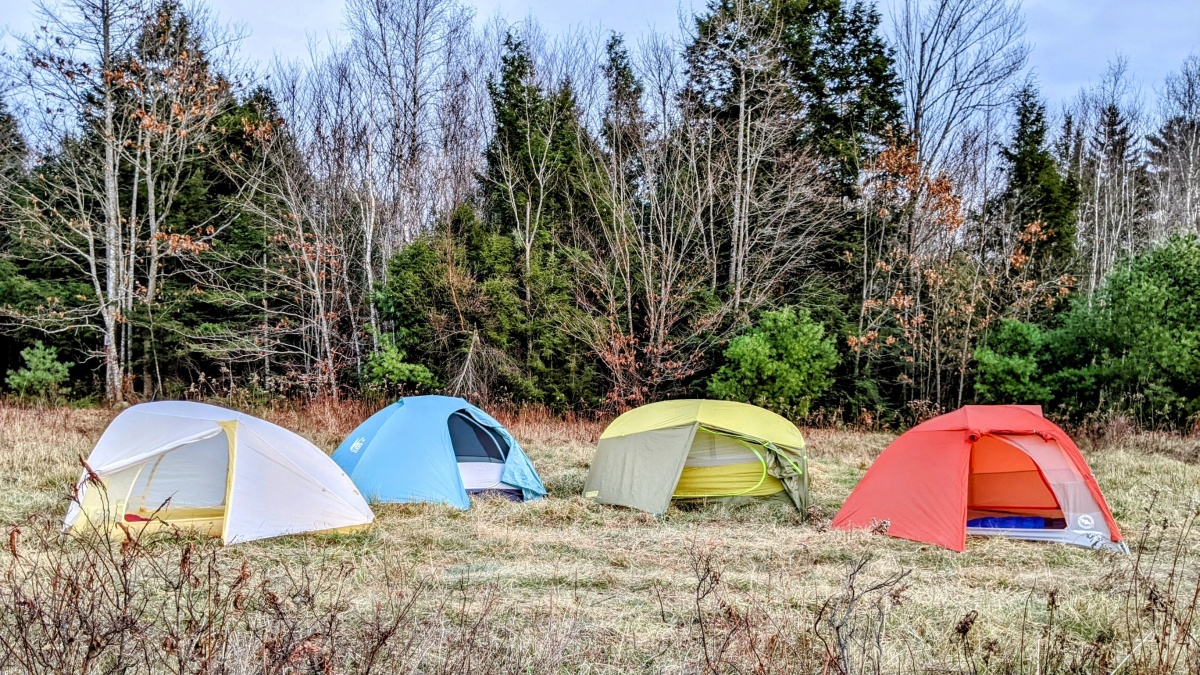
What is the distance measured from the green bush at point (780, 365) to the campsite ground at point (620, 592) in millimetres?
6442

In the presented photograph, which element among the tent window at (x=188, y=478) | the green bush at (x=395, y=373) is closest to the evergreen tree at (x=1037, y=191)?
the green bush at (x=395, y=373)

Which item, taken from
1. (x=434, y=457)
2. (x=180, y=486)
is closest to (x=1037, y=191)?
(x=434, y=457)

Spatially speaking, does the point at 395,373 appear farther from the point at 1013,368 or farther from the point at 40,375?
the point at 1013,368

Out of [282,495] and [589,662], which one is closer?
[589,662]

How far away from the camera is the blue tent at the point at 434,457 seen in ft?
29.4

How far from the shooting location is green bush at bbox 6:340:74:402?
1835 cm

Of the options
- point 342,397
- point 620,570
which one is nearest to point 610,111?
point 342,397

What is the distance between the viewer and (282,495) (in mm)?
7332

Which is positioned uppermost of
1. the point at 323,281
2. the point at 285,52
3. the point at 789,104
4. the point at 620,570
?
the point at 285,52

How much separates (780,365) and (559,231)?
665cm

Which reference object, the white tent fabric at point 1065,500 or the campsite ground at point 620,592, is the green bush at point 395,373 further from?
the white tent fabric at point 1065,500

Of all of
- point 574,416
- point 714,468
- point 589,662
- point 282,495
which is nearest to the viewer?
point 589,662

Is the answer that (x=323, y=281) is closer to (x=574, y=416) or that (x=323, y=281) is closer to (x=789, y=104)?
(x=574, y=416)

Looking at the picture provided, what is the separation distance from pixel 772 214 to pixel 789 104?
2.89 metres
